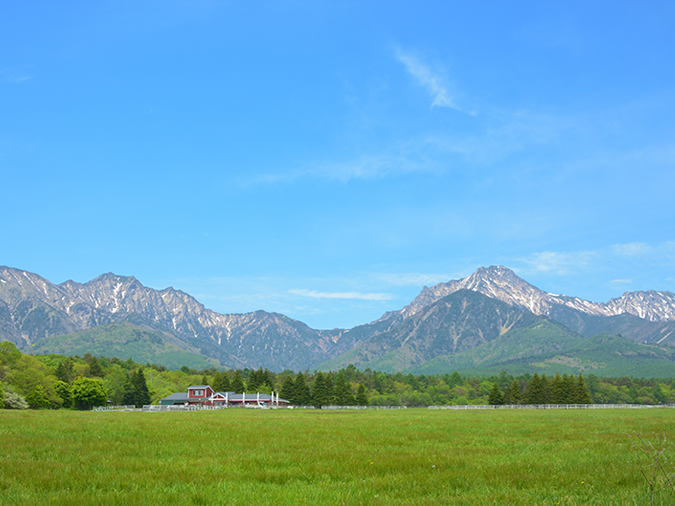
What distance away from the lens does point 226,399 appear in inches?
5655

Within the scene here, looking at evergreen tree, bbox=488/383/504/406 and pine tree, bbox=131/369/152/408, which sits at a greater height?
pine tree, bbox=131/369/152/408

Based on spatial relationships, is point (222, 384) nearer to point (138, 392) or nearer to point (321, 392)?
point (138, 392)

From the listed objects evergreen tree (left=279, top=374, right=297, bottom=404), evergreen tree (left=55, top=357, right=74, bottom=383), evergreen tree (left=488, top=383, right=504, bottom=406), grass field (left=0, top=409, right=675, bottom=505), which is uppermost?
grass field (left=0, top=409, right=675, bottom=505)

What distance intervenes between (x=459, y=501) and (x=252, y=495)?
3.75m

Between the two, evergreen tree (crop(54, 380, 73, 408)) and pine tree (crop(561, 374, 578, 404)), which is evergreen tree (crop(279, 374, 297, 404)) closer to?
evergreen tree (crop(54, 380, 73, 408))

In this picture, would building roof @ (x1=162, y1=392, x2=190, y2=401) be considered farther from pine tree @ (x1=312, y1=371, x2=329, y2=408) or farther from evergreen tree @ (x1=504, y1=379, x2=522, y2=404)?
evergreen tree @ (x1=504, y1=379, x2=522, y2=404)

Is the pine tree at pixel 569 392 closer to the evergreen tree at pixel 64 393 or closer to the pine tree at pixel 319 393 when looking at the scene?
the pine tree at pixel 319 393

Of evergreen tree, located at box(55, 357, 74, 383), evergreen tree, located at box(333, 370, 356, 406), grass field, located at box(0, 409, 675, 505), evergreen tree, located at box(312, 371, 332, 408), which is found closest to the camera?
grass field, located at box(0, 409, 675, 505)

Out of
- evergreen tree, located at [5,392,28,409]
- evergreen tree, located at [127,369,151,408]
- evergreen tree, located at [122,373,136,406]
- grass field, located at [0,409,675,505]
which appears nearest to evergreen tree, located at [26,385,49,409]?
evergreen tree, located at [5,392,28,409]

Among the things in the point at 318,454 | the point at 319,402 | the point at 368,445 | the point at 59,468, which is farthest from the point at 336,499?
the point at 319,402

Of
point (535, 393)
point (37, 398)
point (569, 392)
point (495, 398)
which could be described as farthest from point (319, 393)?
point (37, 398)

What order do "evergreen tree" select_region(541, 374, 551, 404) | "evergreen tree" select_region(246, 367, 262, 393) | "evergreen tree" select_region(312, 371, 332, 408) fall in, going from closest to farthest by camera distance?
"evergreen tree" select_region(541, 374, 551, 404)
"evergreen tree" select_region(312, 371, 332, 408)
"evergreen tree" select_region(246, 367, 262, 393)

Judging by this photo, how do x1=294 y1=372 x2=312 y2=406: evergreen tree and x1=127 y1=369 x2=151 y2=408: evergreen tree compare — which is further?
x1=294 y1=372 x2=312 y2=406: evergreen tree

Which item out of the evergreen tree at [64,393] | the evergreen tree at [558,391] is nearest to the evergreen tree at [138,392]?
the evergreen tree at [64,393]
